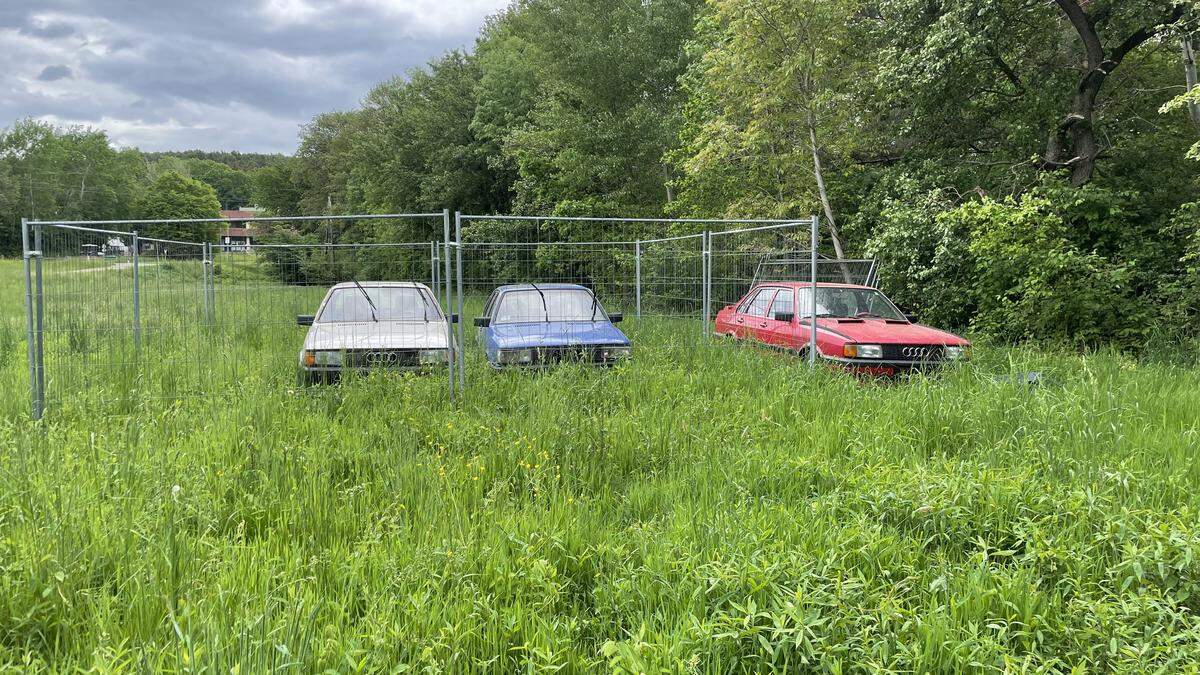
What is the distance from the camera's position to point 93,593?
288 cm

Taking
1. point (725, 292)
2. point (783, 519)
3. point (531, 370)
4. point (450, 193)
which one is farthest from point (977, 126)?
point (450, 193)

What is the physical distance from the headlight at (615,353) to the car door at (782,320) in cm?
219

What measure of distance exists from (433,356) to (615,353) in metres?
2.14

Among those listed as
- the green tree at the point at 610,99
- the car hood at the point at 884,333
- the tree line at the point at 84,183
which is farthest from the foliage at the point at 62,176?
the car hood at the point at 884,333

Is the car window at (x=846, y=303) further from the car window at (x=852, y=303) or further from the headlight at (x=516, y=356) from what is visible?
the headlight at (x=516, y=356)

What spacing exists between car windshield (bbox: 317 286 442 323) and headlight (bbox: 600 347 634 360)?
7.15 ft

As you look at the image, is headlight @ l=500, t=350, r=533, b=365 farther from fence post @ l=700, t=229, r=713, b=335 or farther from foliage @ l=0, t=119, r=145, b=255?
foliage @ l=0, t=119, r=145, b=255

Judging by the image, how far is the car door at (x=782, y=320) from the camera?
8953mm

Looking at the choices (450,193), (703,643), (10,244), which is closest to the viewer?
(703,643)

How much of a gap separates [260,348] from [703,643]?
658cm

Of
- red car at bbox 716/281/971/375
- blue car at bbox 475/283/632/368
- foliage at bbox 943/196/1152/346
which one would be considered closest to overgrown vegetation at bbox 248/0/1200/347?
foliage at bbox 943/196/1152/346

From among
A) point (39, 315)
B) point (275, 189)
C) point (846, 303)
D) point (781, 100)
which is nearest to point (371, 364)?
point (39, 315)

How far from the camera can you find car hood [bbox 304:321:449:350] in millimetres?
7258

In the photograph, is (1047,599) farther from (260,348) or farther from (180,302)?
(180,302)
